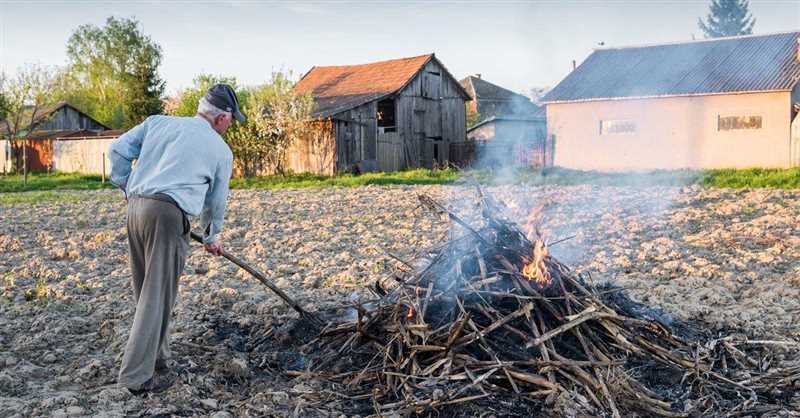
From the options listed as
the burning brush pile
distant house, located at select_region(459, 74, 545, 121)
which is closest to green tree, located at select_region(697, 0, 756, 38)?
distant house, located at select_region(459, 74, 545, 121)

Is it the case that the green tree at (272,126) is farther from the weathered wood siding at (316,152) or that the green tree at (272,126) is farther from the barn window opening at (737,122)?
the barn window opening at (737,122)

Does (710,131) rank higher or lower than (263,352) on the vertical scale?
higher

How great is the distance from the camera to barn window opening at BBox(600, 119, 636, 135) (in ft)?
83.5

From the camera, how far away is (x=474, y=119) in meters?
46.8

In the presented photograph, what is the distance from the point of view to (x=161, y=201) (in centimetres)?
463

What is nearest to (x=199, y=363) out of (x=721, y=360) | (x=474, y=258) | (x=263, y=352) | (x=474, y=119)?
(x=263, y=352)

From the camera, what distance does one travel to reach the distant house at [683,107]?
23.2 meters

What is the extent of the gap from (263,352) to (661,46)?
1058 inches

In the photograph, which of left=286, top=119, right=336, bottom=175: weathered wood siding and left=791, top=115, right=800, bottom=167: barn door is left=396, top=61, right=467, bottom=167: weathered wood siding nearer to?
left=286, top=119, right=336, bottom=175: weathered wood siding

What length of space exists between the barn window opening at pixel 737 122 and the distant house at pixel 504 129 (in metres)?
6.33

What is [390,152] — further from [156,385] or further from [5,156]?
[156,385]

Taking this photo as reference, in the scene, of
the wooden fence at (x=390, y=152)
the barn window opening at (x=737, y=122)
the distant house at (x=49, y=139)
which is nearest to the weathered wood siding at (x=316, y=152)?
the wooden fence at (x=390, y=152)

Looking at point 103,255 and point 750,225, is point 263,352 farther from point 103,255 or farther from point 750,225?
point 750,225

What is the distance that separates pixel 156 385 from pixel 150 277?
0.70 metres
